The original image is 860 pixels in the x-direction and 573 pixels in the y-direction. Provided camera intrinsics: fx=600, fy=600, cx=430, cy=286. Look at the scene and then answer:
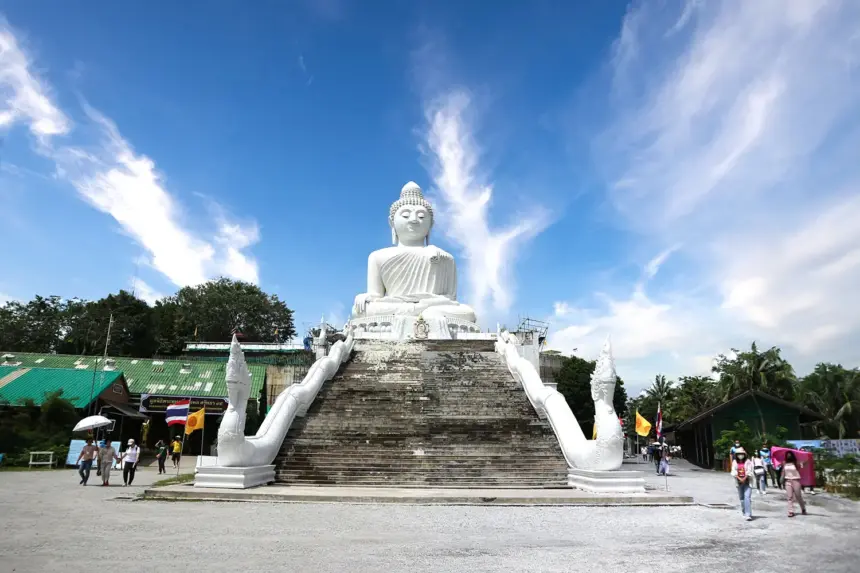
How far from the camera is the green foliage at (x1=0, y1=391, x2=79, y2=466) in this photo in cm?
2000

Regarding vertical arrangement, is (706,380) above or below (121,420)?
above

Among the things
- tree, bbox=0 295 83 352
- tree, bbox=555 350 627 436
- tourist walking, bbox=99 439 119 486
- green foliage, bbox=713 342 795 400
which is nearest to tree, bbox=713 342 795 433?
green foliage, bbox=713 342 795 400

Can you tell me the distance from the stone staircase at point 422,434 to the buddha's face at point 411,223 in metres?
14.2

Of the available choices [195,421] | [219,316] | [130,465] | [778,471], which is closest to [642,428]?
[778,471]

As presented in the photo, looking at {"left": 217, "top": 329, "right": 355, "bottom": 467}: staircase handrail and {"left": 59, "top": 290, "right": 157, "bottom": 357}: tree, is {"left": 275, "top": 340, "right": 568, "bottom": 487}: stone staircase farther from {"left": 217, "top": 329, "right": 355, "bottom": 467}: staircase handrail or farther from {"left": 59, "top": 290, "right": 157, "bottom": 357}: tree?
{"left": 59, "top": 290, "right": 157, "bottom": 357}: tree

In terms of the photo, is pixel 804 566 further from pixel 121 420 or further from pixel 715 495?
pixel 121 420

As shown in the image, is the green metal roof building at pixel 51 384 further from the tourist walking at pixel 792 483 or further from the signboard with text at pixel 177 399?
the tourist walking at pixel 792 483

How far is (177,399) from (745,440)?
22.1 meters

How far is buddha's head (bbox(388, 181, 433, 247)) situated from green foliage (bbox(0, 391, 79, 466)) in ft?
59.6

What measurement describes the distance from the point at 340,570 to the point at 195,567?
1441 mm

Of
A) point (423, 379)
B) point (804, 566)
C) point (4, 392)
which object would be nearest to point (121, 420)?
point (4, 392)

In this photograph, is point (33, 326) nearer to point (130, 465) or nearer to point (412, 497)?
point (130, 465)

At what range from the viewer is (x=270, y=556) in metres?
6.50

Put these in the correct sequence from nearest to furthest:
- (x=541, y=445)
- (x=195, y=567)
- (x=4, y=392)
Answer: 1. (x=195, y=567)
2. (x=541, y=445)
3. (x=4, y=392)
